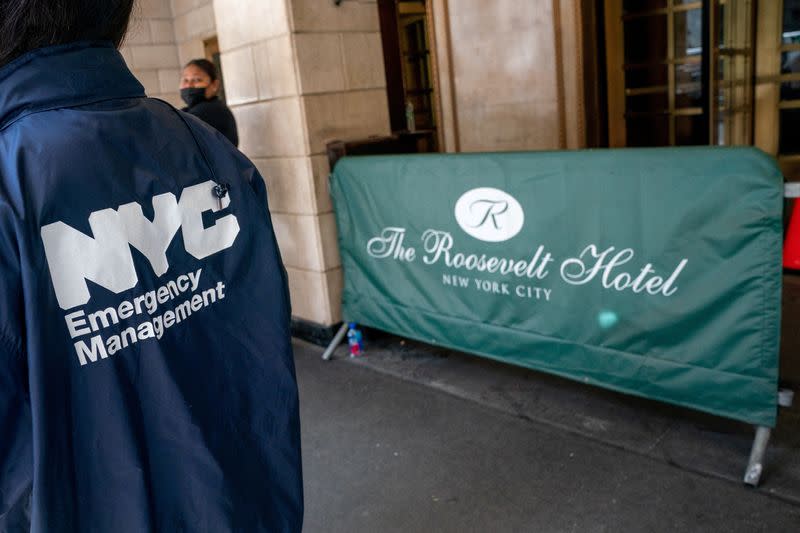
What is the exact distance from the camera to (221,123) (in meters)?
3.92

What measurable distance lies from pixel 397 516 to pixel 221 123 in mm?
2481

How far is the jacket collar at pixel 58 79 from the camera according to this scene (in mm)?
848

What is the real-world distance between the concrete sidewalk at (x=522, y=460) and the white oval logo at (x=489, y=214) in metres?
0.78

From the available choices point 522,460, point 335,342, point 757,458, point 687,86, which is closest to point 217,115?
point 335,342

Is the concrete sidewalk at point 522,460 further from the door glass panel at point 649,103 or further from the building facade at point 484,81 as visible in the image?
the door glass panel at point 649,103

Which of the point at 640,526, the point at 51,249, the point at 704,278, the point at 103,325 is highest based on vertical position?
the point at 51,249

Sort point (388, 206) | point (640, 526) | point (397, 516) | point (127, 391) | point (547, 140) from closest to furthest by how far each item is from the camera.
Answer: point (127, 391) → point (640, 526) → point (397, 516) → point (388, 206) → point (547, 140)

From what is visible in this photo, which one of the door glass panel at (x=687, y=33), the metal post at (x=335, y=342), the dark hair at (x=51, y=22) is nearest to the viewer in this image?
the dark hair at (x=51, y=22)

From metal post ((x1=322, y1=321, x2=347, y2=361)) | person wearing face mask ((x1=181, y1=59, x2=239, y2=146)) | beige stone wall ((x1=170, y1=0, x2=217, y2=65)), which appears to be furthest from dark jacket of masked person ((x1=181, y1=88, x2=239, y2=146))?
beige stone wall ((x1=170, y1=0, x2=217, y2=65))

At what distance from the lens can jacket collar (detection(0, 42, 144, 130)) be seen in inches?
33.4

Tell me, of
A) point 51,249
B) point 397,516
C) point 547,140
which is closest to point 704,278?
point 397,516

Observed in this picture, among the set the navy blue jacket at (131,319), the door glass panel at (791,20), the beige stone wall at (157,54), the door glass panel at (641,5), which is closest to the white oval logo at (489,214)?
the navy blue jacket at (131,319)

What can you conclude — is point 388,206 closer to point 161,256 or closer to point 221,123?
point 221,123

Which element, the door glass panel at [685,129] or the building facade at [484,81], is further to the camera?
the door glass panel at [685,129]
